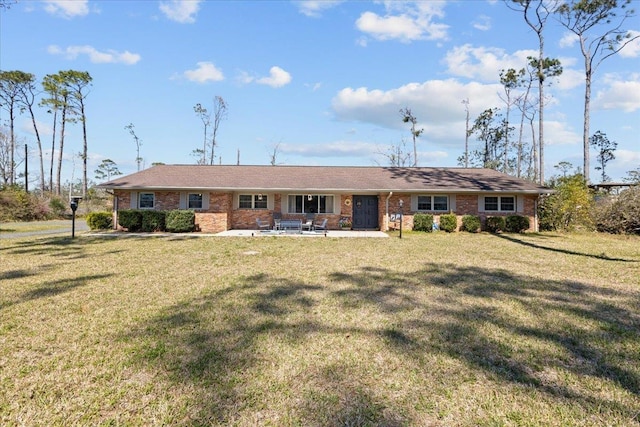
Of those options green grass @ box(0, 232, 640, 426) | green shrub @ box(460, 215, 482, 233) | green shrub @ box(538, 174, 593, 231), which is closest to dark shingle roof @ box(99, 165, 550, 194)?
green shrub @ box(538, 174, 593, 231)

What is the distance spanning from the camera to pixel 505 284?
6.80 meters

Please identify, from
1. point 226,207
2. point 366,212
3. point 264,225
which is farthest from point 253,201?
point 366,212

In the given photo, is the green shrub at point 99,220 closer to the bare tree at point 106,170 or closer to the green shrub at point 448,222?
the green shrub at point 448,222

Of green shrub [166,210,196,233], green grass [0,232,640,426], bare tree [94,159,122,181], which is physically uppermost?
bare tree [94,159,122,181]

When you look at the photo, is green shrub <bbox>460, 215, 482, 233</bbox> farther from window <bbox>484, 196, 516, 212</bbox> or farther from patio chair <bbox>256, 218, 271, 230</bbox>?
patio chair <bbox>256, 218, 271, 230</bbox>

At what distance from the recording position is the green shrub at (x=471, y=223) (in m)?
Result: 17.0

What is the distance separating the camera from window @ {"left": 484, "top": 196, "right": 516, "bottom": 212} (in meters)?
17.7

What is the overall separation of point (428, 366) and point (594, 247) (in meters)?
12.7

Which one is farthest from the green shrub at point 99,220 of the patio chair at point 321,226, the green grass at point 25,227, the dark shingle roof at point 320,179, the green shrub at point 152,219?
the patio chair at point 321,226

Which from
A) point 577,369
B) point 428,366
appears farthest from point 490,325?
point 428,366

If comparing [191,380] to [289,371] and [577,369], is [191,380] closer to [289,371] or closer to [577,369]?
[289,371]

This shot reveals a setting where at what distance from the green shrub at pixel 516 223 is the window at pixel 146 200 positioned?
1857 cm

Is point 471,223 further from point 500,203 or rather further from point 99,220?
point 99,220

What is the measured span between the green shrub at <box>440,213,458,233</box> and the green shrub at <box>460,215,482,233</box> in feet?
1.97
